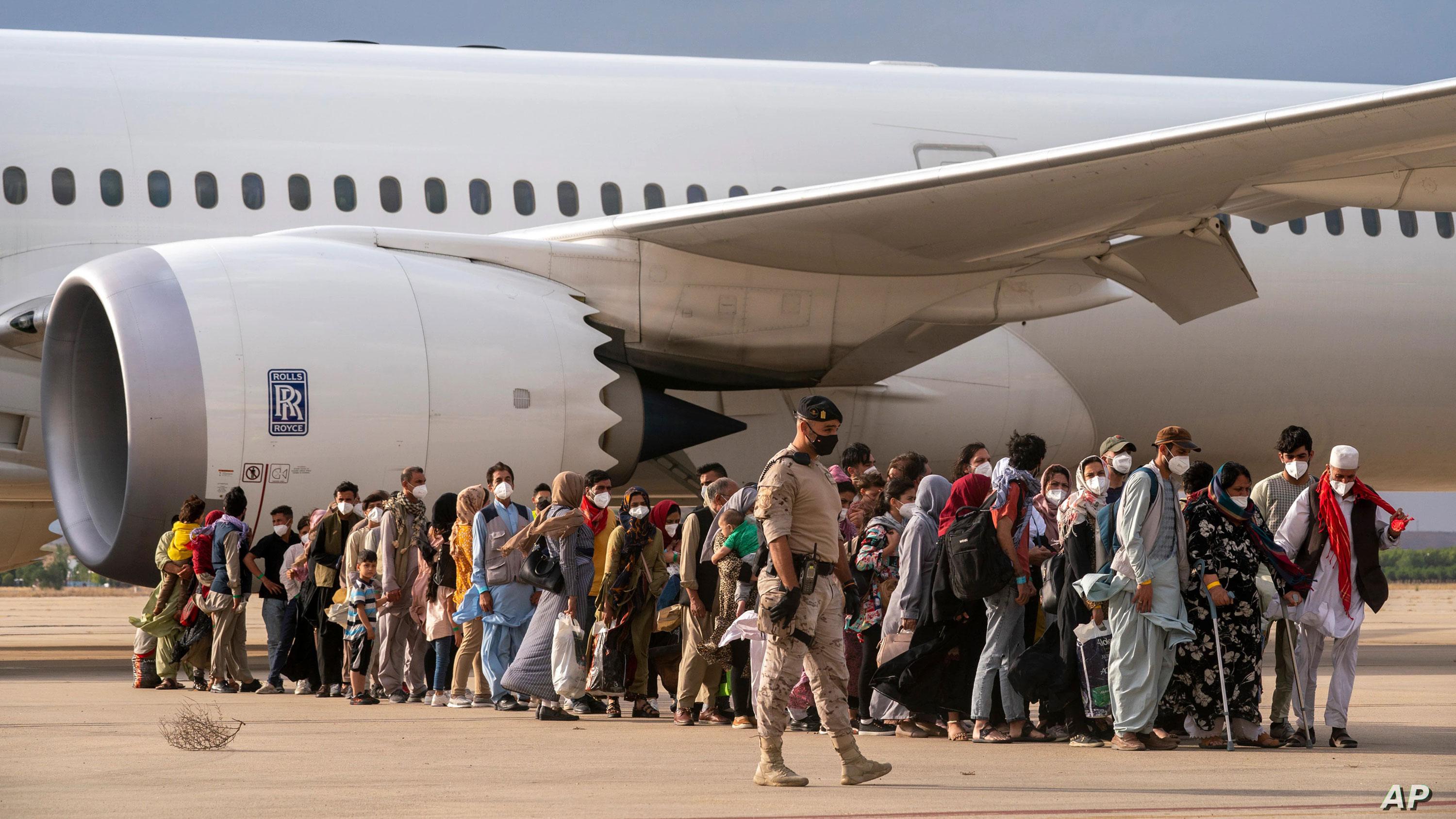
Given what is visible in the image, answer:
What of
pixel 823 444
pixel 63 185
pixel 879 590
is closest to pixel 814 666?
pixel 823 444

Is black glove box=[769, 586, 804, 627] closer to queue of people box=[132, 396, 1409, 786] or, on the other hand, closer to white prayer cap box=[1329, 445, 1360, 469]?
queue of people box=[132, 396, 1409, 786]

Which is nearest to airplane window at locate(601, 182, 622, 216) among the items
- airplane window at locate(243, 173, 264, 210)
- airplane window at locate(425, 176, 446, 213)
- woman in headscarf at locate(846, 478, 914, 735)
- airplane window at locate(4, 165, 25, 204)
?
airplane window at locate(425, 176, 446, 213)

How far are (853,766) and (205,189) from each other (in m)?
6.66

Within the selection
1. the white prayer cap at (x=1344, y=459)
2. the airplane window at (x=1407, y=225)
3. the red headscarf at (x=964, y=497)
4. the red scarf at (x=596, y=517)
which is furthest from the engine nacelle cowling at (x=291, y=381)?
the airplane window at (x=1407, y=225)

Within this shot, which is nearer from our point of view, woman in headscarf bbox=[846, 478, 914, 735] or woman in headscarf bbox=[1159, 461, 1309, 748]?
woman in headscarf bbox=[1159, 461, 1309, 748]

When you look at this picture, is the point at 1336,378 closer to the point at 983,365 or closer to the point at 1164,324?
the point at 1164,324

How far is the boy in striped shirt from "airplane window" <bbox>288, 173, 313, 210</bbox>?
108 inches

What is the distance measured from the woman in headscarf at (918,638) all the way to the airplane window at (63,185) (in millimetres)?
5851

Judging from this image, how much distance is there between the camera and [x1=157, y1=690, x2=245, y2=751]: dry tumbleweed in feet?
21.5

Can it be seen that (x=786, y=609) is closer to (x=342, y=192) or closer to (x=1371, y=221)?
(x=342, y=192)

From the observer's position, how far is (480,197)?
11.0 metres

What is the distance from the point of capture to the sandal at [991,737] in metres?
Result: 7.32

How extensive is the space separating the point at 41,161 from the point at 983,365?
6324 mm

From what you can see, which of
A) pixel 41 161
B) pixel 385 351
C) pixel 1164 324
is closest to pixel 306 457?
pixel 385 351
